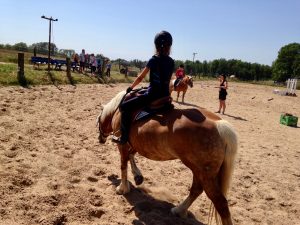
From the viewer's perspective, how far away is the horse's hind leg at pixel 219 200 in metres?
3.77

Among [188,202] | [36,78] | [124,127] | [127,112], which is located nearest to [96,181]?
[124,127]

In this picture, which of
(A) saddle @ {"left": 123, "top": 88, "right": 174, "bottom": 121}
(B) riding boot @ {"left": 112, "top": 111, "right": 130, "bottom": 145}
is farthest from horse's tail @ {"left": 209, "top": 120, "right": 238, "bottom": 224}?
(B) riding boot @ {"left": 112, "top": 111, "right": 130, "bottom": 145}

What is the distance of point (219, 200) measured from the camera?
12.4 ft

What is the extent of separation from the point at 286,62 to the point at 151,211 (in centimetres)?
9154

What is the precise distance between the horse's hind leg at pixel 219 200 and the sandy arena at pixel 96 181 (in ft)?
2.43

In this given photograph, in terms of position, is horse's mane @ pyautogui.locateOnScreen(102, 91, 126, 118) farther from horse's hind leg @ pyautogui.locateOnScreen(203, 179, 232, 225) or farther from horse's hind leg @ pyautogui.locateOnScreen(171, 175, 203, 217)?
horse's hind leg @ pyautogui.locateOnScreen(203, 179, 232, 225)

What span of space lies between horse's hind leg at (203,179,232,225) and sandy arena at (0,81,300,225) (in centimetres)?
74

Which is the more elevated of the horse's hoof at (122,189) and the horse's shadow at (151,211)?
the horse's hoof at (122,189)

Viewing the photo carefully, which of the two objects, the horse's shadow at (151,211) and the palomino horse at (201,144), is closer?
the palomino horse at (201,144)

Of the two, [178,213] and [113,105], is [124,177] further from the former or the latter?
[113,105]

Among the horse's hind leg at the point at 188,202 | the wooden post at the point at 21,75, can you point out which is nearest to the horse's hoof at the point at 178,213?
A: the horse's hind leg at the point at 188,202

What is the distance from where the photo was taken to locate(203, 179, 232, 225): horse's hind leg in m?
3.77

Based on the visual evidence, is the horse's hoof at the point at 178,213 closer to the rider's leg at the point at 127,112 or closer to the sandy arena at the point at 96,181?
the sandy arena at the point at 96,181

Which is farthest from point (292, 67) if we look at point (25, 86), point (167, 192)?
point (167, 192)
